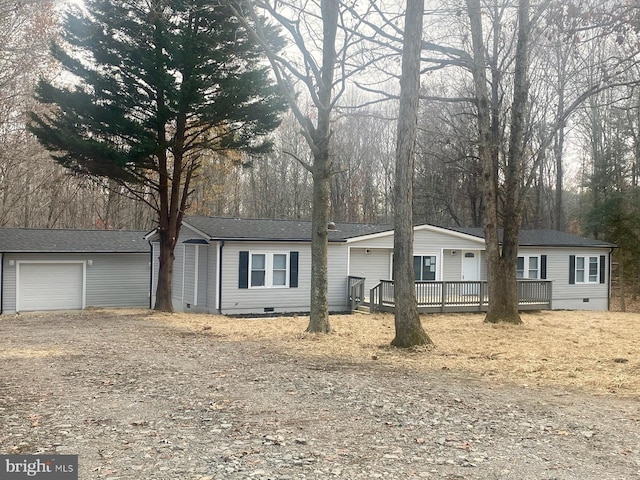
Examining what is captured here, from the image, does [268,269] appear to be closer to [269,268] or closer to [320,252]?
[269,268]

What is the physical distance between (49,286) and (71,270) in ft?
3.50

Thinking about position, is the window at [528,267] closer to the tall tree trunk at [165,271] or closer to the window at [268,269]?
the window at [268,269]

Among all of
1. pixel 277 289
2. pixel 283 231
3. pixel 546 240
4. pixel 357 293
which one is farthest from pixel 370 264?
pixel 546 240

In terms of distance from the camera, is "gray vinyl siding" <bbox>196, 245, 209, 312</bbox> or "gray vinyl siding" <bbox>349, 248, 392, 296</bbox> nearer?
"gray vinyl siding" <bbox>196, 245, 209, 312</bbox>

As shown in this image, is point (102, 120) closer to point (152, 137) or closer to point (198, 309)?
point (152, 137)

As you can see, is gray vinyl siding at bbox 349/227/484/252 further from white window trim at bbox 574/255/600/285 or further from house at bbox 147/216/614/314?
white window trim at bbox 574/255/600/285

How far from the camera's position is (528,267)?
2586 cm

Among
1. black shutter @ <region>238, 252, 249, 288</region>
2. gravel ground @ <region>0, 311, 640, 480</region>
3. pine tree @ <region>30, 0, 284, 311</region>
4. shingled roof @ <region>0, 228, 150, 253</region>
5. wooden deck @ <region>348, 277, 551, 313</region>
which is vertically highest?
pine tree @ <region>30, 0, 284, 311</region>

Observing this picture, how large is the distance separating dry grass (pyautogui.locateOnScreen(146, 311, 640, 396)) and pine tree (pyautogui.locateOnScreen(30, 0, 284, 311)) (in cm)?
553

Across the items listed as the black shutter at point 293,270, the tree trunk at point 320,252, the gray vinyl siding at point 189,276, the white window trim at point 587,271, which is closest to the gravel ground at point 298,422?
the tree trunk at point 320,252

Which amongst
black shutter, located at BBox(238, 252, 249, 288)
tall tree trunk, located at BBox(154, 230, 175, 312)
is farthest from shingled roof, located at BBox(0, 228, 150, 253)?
black shutter, located at BBox(238, 252, 249, 288)

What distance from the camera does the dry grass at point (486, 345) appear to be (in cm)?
945

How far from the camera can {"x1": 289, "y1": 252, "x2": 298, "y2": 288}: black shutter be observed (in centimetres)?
2160

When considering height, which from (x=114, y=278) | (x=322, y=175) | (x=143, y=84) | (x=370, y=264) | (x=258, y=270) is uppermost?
(x=143, y=84)
